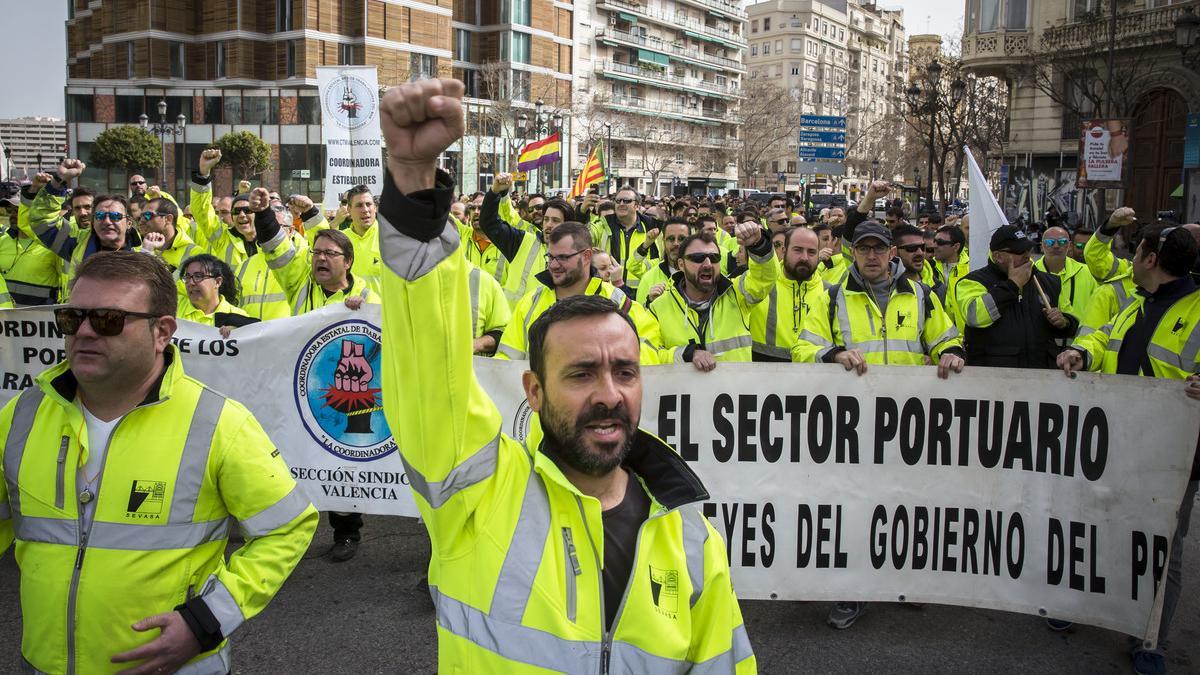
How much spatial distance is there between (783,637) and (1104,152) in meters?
15.8

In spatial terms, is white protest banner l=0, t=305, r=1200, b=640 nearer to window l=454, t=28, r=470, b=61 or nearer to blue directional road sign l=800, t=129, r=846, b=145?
blue directional road sign l=800, t=129, r=846, b=145

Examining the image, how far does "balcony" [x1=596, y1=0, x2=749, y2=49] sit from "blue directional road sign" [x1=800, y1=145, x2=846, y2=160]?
2307 inches

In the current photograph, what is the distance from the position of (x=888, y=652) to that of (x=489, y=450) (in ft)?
11.1

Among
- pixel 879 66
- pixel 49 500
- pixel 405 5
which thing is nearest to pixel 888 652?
pixel 49 500

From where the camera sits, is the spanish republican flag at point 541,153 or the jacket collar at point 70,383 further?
the spanish republican flag at point 541,153

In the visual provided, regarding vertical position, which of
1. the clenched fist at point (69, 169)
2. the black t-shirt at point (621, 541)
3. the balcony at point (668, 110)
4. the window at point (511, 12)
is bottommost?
the black t-shirt at point (621, 541)

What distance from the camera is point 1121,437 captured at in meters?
4.47

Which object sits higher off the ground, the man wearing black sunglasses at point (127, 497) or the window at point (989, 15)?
the window at point (989, 15)

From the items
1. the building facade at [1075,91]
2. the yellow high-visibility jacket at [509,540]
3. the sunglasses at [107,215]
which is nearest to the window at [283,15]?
the building facade at [1075,91]

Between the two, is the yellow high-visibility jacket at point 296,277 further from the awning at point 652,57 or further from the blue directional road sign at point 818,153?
the awning at point 652,57

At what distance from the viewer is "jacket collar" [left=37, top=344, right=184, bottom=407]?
2.57m

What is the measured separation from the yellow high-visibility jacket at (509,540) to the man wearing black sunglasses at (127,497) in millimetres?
846

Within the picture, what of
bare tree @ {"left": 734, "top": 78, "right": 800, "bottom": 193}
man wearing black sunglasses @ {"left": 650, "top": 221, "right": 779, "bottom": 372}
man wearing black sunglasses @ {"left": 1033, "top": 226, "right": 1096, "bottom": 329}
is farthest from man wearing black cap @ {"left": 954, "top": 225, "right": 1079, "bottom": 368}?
bare tree @ {"left": 734, "top": 78, "right": 800, "bottom": 193}

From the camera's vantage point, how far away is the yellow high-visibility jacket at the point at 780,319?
6.20 m
